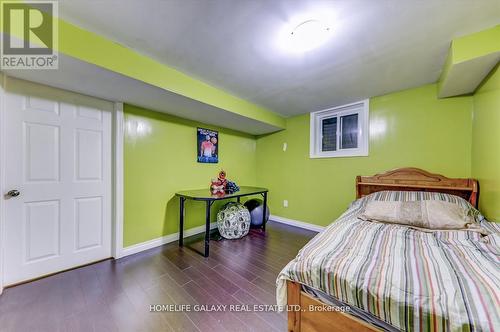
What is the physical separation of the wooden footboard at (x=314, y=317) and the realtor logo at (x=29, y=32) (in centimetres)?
Answer: 234

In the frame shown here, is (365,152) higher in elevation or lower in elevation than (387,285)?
higher

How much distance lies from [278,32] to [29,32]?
1.73 meters

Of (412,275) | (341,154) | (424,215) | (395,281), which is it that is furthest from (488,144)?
(395,281)

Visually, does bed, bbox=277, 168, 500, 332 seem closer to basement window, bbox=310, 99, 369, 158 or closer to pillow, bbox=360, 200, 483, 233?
pillow, bbox=360, 200, 483, 233

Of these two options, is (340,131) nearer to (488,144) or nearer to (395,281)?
(488,144)

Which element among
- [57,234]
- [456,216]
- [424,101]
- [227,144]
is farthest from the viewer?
[227,144]

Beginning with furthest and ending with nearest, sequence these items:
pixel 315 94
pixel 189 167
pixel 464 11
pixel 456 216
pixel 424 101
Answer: pixel 189 167 → pixel 315 94 → pixel 424 101 → pixel 456 216 → pixel 464 11

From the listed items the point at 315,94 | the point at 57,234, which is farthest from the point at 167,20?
the point at 57,234

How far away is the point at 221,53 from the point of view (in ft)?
5.49

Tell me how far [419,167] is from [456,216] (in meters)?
0.89

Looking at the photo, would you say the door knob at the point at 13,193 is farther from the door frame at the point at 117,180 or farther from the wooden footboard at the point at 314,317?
the wooden footboard at the point at 314,317

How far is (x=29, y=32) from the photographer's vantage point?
48.2 inches

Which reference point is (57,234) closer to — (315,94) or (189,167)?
(189,167)

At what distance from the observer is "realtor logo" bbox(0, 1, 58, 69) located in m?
1.16
